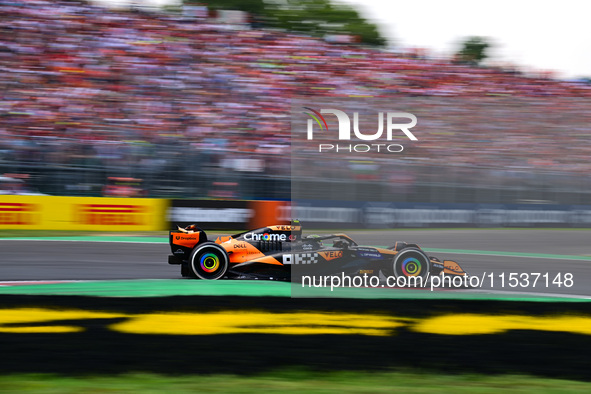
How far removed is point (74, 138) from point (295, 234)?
7.01m

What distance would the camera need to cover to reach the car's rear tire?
5.99m

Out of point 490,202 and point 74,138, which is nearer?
point 490,202

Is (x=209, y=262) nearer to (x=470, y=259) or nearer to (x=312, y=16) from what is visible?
(x=470, y=259)

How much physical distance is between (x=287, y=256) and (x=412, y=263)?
121 cm

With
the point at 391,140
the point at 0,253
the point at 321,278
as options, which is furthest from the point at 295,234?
the point at 0,253

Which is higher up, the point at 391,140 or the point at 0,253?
the point at 391,140

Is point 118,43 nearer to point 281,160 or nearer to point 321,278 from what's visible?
point 281,160

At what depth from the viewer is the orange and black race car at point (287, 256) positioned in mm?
5988

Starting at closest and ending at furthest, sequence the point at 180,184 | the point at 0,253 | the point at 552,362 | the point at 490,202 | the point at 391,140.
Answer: the point at 552,362
the point at 391,140
the point at 490,202
the point at 0,253
the point at 180,184

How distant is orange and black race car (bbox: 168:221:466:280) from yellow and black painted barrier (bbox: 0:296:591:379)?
16.4 inches

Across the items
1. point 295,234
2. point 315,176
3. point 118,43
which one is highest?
point 118,43

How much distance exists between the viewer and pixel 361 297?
5824 mm

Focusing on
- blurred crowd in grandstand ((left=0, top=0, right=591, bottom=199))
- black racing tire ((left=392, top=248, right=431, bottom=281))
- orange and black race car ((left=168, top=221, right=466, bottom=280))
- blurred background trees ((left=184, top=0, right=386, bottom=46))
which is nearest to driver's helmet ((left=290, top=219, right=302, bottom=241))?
orange and black race car ((left=168, top=221, right=466, bottom=280))

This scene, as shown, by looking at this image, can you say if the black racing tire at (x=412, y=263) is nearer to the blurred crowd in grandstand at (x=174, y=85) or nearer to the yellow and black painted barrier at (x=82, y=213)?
the blurred crowd in grandstand at (x=174, y=85)
